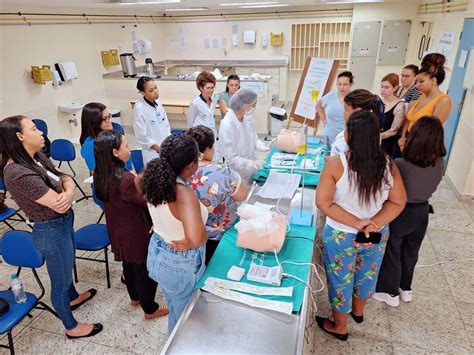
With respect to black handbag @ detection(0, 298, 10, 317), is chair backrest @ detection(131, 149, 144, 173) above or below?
above

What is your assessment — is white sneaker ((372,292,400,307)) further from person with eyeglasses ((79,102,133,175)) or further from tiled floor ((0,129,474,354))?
person with eyeglasses ((79,102,133,175))

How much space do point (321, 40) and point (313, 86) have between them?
4421 millimetres

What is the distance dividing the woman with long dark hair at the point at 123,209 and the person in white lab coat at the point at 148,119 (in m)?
1.26

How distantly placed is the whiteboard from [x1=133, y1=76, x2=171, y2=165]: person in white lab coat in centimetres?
189

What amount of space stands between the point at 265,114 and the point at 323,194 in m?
4.27

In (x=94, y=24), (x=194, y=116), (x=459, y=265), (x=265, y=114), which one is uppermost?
(x=94, y=24)

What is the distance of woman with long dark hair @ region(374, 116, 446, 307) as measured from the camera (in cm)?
170

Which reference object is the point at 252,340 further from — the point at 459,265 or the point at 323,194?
the point at 459,265

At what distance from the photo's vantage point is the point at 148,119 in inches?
123

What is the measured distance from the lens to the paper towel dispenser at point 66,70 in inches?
206

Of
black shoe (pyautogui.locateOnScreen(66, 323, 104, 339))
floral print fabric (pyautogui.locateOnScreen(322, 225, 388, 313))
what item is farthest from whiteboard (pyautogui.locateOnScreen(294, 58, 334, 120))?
black shoe (pyautogui.locateOnScreen(66, 323, 104, 339))

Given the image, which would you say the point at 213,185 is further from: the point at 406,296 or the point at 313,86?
the point at 313,86

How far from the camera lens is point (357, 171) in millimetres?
1535

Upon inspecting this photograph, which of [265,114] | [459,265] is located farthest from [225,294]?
[265,114]
